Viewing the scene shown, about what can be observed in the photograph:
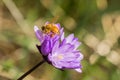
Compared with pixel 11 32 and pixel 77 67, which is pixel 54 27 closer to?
pixel 77 67

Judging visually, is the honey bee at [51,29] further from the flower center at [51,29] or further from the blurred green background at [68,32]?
the blurred green background at [68,32]

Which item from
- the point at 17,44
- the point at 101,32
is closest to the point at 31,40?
the point at 17,44

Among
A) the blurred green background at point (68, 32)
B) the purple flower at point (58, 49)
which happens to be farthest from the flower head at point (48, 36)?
the blurred green background at point (68, 32)

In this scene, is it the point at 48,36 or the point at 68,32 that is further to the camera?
the point at 68,32

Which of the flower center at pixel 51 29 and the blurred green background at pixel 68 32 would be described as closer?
the flower center at pixel 51 29

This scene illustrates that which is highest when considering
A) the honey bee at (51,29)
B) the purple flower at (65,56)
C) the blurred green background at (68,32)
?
the honey bee at (51,29)

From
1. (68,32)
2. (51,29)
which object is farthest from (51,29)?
(68,32)

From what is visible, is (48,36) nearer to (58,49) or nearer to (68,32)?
(58,49)
